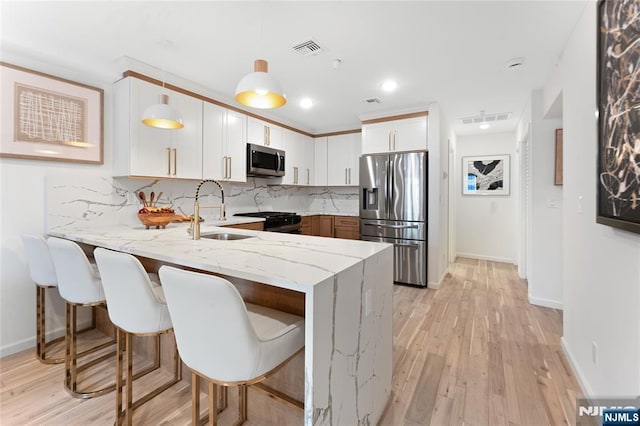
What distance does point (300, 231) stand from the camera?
4.50 meters

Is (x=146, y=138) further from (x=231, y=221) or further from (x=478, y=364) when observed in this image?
(x=478, y=364)

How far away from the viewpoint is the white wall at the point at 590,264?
1.27 m

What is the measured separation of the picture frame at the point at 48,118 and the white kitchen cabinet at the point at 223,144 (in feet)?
3.21

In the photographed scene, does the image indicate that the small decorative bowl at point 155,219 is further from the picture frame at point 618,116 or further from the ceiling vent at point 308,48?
the picture frame at point 618,116

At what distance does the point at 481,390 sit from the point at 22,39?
416cm

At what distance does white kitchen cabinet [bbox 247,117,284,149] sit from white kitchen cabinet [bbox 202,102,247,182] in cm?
12

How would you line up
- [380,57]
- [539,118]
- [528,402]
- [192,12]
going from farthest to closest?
[539,118] → [380,57] → [192,12] → [528,402]

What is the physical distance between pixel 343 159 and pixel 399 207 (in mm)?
1494

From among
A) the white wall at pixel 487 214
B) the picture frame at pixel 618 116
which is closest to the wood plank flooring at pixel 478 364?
the picture frame at pixel 618 116

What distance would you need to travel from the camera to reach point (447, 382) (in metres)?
1.88

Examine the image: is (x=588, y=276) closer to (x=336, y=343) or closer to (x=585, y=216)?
(x=585, y=216)

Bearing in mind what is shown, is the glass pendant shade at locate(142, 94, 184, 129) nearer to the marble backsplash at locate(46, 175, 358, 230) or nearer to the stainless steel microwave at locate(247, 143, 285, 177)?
the marble backsplash at locate(46, 175, 358, 230)

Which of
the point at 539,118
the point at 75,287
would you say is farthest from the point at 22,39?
the point at 539,118

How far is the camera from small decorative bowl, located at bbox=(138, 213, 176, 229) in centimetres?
260
